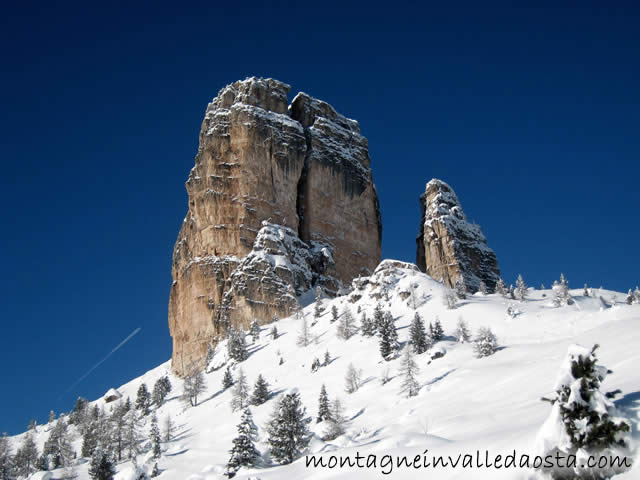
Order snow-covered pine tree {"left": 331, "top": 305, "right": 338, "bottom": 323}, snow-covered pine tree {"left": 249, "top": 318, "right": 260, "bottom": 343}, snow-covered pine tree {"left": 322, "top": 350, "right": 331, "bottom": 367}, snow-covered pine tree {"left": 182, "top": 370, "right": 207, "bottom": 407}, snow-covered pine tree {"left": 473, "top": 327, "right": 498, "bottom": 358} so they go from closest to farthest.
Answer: snow-covered pine tree {"left": 473, "top": 327, "right": 498, "bottom": 358} < snow-covered pine tree {"left": 322, "top": 350, "right": 331, "bottom": 367} < snow-covered pine tree {"left": 182, "top": 370, "right": 207, "bottom": 407} < snow-covered pine tree {"left": 331, "top": 305, "right": 338, "bottom": 323} < snow-covered pine tree {"left": 249, "top": 318, "right": 260, "bottom": 343}

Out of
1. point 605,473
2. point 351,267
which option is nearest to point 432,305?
point 351,267

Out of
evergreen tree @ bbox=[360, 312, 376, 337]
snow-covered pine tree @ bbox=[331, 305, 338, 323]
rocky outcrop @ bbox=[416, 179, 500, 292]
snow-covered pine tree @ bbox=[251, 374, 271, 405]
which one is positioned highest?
rocky outcrop @ bbox=[416, 179, 500, 292]

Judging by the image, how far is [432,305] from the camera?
82500 mm

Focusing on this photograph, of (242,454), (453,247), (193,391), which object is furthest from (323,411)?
(453,247)

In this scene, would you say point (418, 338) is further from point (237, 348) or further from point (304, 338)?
point (237, 348)

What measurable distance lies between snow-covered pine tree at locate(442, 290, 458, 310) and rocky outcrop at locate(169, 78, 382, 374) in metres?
40.6

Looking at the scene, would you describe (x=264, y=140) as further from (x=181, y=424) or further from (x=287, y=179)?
(x=181, y=424)

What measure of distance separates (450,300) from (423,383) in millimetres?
31078

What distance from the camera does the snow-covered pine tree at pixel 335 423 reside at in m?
43.1

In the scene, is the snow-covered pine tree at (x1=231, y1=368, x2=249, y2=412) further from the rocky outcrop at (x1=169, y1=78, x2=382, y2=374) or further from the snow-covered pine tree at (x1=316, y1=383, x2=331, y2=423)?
the rocky outcrop at (x1=169, y1=78, x2=382, y2=374)

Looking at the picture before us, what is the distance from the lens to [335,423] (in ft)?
144

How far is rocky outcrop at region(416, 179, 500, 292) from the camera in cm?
12938

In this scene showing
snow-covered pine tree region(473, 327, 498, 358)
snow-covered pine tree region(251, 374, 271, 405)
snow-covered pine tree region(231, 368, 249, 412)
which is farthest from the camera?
snow-covered pine tree region(231, 368, 249, 412)

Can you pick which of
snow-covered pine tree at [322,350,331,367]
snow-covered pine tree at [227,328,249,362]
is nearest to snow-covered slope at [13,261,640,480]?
snow-covered pine tree at [322,350,331,367]
